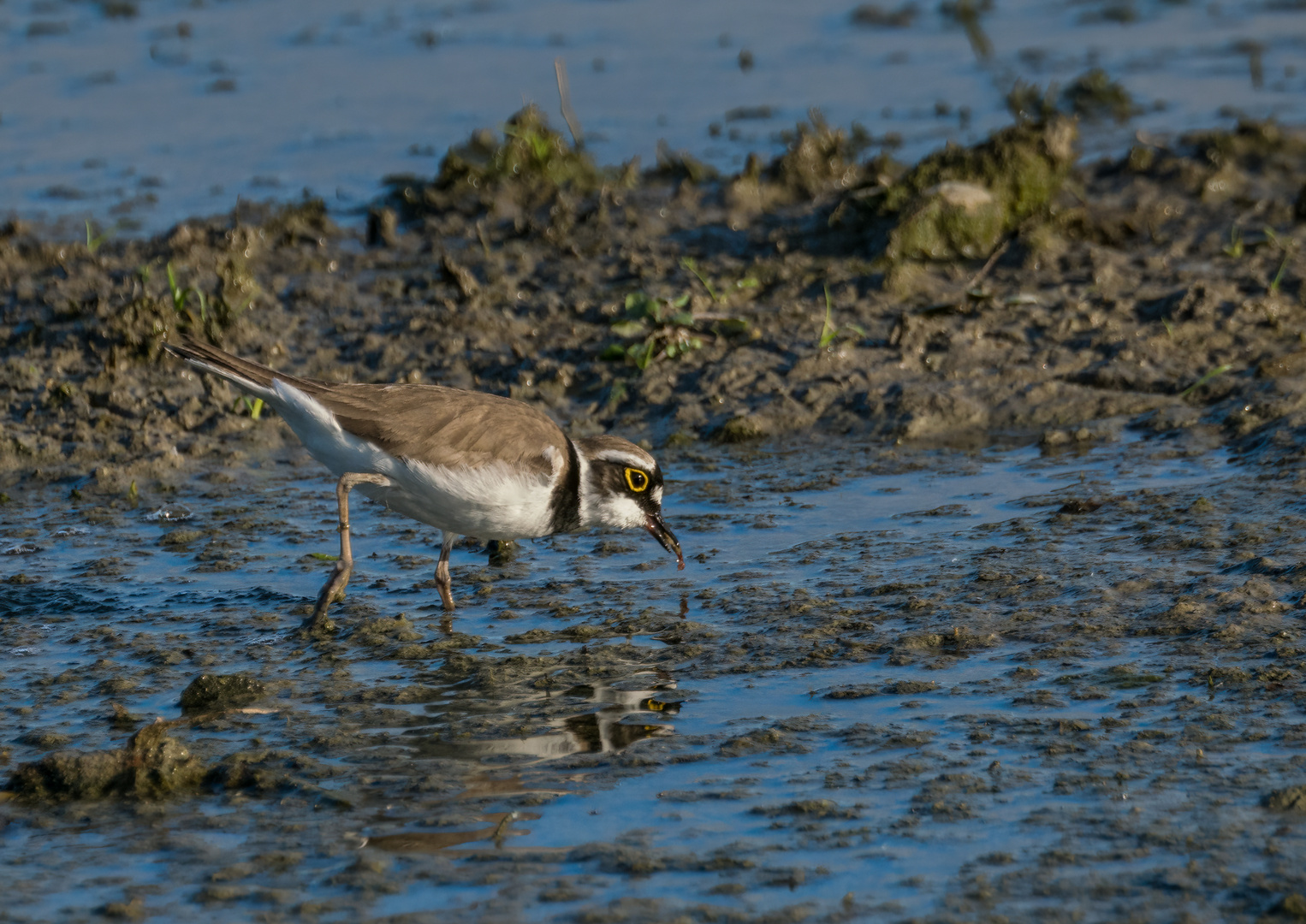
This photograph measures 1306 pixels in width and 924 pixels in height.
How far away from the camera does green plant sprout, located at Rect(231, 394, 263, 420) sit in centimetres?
991

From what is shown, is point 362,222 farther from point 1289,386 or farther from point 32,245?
point 1289,386

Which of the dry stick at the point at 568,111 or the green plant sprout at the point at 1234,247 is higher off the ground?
the dry stick at the point at 568,111

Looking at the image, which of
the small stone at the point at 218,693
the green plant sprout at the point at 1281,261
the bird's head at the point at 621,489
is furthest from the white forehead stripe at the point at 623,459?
the green plant sprout at the point at 1281,261

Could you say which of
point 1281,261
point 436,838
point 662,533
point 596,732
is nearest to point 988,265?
point 1281,261

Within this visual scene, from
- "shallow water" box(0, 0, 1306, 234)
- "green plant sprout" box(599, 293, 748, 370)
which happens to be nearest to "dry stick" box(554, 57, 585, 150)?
"shallow water" box(0, 0, 1306, 234)

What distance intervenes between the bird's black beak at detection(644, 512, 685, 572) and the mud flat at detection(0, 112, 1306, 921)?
0.46ft

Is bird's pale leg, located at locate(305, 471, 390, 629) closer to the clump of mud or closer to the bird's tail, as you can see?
the bird's tail

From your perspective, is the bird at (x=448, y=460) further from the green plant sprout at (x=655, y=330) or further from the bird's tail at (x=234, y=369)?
the green plant sprout at (x=655, y=330)

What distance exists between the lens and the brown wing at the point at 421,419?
288 inches

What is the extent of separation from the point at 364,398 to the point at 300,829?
269cm

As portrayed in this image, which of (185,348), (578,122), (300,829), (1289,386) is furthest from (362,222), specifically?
(300,829)

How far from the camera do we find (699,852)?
502 cm

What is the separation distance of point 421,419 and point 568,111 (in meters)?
8.42

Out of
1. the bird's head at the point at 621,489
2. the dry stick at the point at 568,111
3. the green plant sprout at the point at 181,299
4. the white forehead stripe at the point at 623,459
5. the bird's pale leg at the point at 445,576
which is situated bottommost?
the bird's pale leg at the point at 445,576
